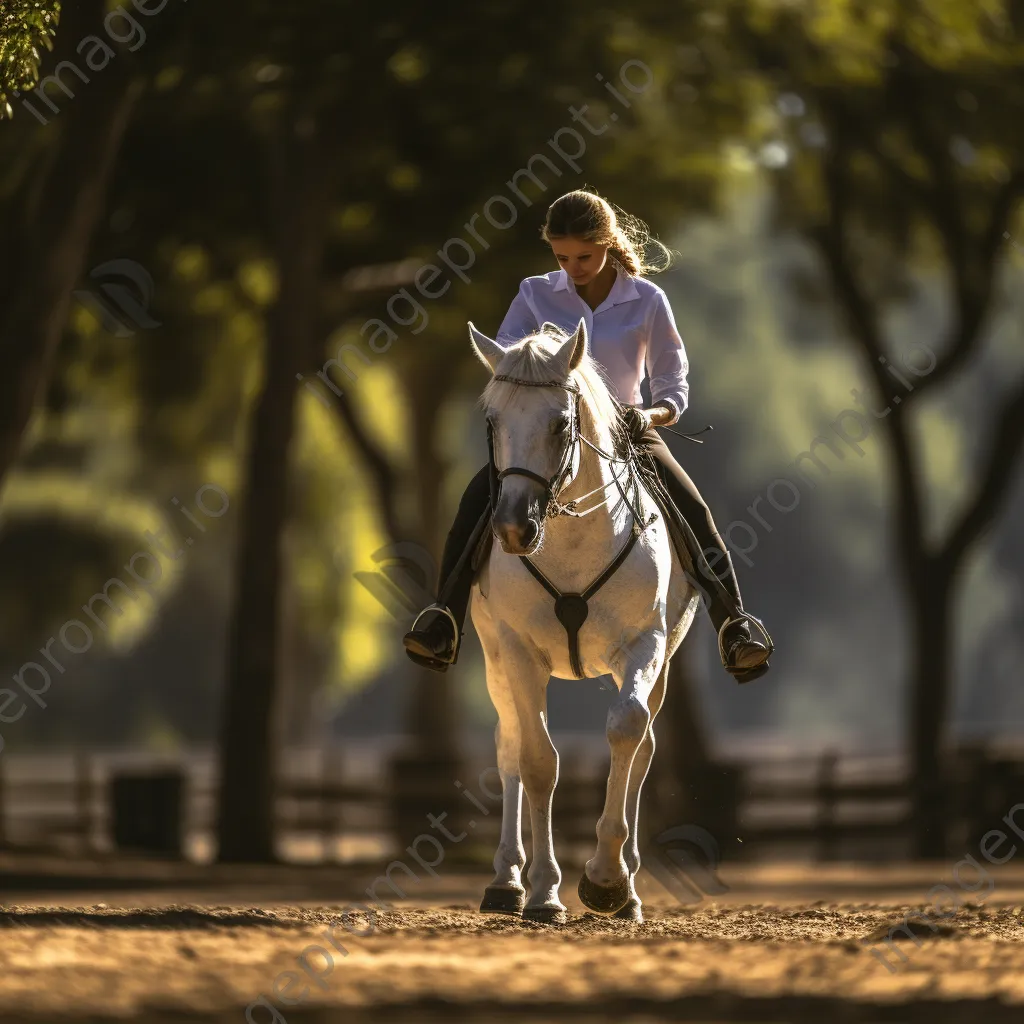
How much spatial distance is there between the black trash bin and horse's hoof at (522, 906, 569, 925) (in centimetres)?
1407

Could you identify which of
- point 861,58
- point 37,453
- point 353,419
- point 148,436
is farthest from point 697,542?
point 37,453

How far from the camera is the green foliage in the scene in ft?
40.4

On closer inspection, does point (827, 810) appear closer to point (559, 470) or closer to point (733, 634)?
point (733, 634)

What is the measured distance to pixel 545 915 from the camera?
33.1ft

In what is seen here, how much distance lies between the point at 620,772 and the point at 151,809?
14.9 m

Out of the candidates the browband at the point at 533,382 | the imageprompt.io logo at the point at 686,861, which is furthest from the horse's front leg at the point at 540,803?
the imageprompt.io logo at the point at 686,861

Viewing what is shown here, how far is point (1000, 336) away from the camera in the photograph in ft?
260

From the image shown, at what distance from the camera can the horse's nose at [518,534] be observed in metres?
8.45

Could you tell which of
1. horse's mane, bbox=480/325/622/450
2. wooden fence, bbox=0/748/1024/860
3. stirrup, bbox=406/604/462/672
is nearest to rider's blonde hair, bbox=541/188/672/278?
horse's mane, bbox=480/325/622/450

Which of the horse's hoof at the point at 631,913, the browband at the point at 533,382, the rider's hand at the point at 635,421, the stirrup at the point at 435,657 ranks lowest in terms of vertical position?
the horse's hoof at the point at 631,913

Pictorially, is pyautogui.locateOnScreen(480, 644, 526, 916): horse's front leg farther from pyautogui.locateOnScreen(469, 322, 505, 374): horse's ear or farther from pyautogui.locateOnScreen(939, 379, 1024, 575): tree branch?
pyautogui.locateOnScreen(939, 379, 1024, 575): tree branch

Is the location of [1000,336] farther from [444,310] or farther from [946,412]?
[444,310]

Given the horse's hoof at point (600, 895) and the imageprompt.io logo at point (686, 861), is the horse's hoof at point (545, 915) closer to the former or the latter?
the horse's hoof at point (600, 895)

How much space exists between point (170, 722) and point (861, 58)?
4304cm
